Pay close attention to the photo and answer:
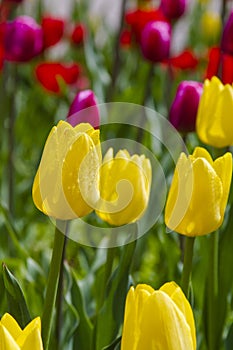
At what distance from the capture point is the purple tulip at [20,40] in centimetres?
172

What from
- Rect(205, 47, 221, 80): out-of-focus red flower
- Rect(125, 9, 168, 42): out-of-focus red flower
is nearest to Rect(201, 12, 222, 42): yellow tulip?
Rect(125, 9, 168, 42): out-of-focus red flower

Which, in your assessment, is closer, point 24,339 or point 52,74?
point 24,339

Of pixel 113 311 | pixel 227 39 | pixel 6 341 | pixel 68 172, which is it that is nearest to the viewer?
pixel 6 341

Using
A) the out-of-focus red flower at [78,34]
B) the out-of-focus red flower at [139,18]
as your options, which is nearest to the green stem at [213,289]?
the out-of-focus red flower at [139,18]

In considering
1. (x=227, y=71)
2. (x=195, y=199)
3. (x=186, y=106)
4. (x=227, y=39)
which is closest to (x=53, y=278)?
(x=195, y=199)

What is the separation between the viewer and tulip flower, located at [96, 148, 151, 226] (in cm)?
92

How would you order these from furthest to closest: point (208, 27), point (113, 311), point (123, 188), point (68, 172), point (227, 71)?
point (208, 27) → point (227, 71) → point (113, 311) → point (123, 188) → point (68, 172)

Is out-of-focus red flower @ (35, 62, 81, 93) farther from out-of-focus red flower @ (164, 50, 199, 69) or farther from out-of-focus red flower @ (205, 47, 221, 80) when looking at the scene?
out-of-focus red flower @ (205, 47, 221, 80)

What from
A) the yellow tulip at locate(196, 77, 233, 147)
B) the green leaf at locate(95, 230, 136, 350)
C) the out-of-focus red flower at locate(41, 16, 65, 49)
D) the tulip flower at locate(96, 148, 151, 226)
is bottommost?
the out-of-focus red flower at locate(41, 16, 65, 49)

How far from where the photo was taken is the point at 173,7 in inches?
73.9

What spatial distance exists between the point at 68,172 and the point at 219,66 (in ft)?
2.39

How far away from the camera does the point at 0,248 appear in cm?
173

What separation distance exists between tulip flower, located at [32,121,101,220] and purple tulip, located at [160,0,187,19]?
1.10m

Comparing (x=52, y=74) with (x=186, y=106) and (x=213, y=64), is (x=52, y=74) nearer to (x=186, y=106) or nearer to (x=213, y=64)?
(x=213, y=64)
